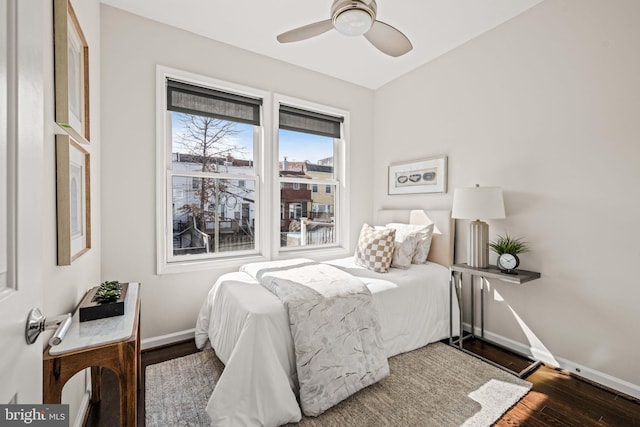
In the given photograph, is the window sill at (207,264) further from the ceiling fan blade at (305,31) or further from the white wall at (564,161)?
the white wall at (564,161)

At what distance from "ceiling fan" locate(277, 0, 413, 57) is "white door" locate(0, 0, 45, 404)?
147 centimetres

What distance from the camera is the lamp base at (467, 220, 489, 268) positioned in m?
2.51

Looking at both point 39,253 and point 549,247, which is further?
point 549,247

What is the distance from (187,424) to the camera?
1.67 m

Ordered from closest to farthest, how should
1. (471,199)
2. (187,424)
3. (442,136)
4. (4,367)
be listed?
(4,367), (187,424), (471,199), (442,136)

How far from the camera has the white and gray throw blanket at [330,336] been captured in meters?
1.74

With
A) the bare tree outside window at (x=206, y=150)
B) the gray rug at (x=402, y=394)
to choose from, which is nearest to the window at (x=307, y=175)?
the bare tree outside window at (x=206, y=150)

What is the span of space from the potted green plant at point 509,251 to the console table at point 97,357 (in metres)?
2.55

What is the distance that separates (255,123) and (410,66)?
1896 mm

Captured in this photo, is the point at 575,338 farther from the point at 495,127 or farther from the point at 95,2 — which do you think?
the point at 95,2

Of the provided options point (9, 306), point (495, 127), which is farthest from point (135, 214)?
point (495, 127)

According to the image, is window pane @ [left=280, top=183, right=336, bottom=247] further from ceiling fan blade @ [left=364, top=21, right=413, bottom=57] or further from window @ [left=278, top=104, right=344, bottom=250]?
ceiling fan blade @ [left=364, top=21, right=413, bottom=57]

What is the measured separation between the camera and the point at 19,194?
641mm

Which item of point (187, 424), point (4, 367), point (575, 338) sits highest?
point (4, 367)
